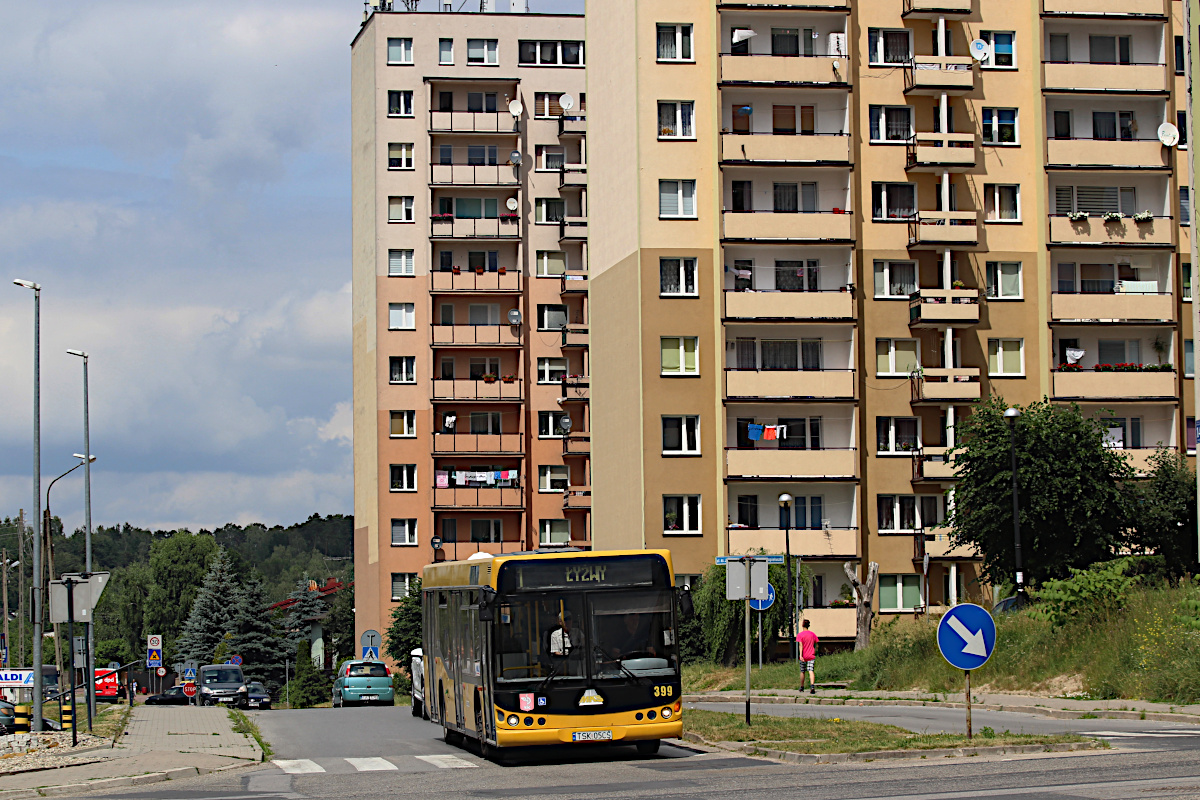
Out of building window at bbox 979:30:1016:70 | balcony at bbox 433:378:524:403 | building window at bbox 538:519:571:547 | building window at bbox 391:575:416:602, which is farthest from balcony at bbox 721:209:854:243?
building window at bbox 391:575:416:602

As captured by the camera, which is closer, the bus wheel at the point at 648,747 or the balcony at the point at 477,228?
the bus wheel at the point at 648,747

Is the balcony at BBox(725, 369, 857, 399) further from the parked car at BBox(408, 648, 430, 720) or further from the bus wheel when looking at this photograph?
the bus wheel

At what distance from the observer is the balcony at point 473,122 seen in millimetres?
74188

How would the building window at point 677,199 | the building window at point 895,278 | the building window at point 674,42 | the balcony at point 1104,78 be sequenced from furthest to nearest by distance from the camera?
the balcony at point 1104,78
the building window at point 895,278
the building window at point 674,42
the building window at point 677,199

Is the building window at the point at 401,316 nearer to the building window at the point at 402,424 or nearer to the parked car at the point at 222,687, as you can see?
the building window at the point at 402,424

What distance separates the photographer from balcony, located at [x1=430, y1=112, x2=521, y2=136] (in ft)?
243

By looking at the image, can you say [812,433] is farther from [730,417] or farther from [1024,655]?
[1024,655]

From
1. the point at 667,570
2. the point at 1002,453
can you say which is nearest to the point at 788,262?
the point at 1002,453

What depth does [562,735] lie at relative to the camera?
19.2 m

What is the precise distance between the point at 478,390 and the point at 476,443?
2652 millimetres

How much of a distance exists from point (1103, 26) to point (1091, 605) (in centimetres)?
3321

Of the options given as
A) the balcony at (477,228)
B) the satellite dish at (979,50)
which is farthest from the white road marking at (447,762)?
the balcony at (477,228)

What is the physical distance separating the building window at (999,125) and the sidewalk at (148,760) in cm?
3772

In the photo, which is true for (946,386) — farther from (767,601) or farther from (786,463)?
(767,601)
